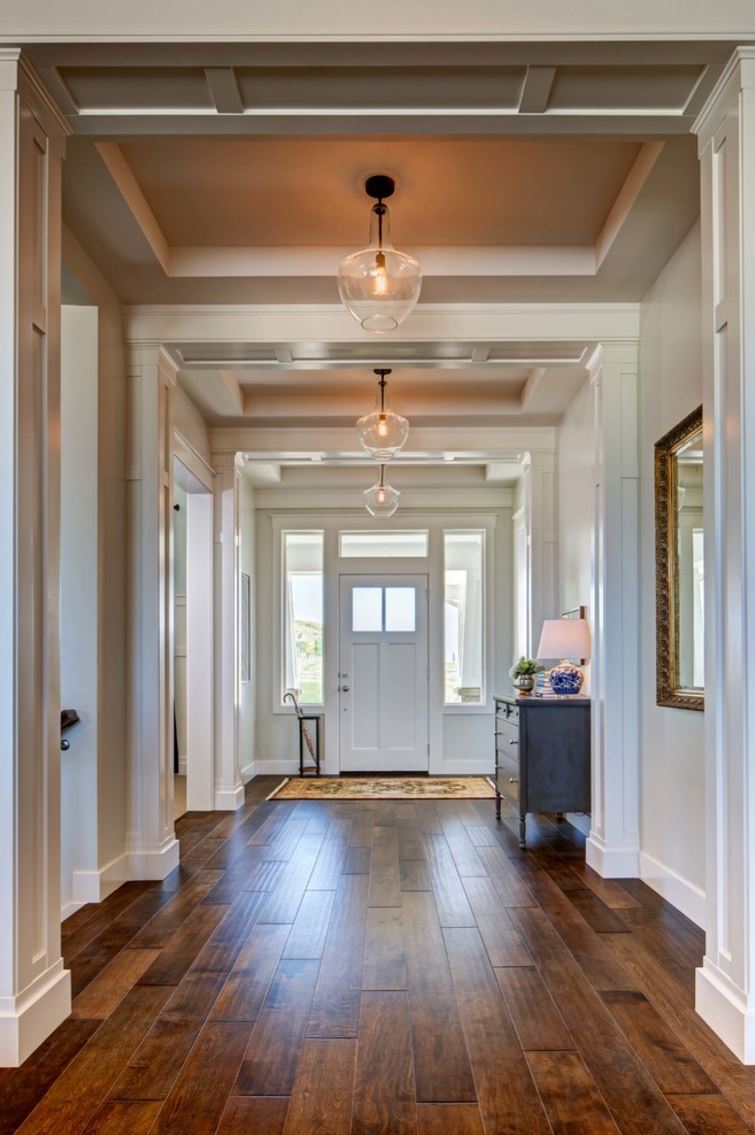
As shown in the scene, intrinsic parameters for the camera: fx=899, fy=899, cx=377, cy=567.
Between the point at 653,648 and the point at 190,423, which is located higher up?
the point at 190,423

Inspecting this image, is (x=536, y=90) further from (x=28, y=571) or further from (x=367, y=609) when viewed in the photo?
(x=367, y=609)

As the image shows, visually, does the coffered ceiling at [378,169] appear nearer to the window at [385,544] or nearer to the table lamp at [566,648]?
the table lamp at [566,648]

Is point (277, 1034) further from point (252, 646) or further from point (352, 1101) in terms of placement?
point (252, 646)

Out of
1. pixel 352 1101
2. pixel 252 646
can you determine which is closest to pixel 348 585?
pixel 252 646

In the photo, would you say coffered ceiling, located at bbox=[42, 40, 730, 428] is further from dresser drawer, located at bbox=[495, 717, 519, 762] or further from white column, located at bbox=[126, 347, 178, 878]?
dresser drawer, located at bbox=[495, 717, 519, 762]

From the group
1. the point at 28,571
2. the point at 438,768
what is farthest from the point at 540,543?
the point at 28,571

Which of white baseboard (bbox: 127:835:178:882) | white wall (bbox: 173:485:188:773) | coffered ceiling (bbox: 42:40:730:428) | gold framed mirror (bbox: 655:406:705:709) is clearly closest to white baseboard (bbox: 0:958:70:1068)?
white baseboard (bbox: 127:835:178:882)

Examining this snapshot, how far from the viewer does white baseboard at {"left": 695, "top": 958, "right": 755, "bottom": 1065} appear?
2361 mm

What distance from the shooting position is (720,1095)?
2201 mm

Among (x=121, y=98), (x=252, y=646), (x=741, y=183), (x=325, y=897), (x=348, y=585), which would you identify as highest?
(x=121, y=98)

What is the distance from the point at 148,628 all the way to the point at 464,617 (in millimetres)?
4707

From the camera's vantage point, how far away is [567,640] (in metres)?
5.19

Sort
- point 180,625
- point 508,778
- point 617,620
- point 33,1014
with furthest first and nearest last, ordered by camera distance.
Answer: point 180,625 → point 508,778 → point 617,620 → point 33,1014

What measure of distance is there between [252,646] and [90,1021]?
5.83 metres
